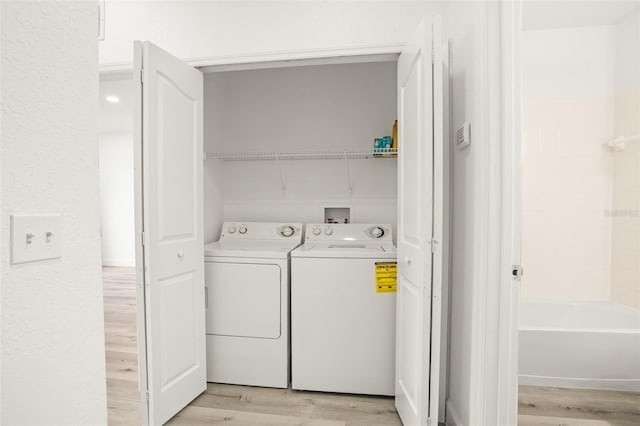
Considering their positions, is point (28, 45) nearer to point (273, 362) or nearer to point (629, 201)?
point (273, 362)

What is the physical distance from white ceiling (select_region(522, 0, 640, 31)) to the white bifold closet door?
1.82m

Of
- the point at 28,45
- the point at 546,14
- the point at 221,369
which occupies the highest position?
the point at 546,14

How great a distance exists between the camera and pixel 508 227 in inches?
53.8

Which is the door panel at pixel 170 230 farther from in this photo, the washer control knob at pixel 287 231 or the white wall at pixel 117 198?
the white wall at pixel 117 198

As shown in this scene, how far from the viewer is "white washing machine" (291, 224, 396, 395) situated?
215 cm

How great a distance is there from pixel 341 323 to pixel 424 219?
3.19ft

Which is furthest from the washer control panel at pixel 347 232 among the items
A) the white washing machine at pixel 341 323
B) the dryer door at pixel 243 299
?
A: the dryer door at pixel 243 299

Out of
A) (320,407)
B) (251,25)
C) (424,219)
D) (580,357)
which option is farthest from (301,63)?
(580,357)

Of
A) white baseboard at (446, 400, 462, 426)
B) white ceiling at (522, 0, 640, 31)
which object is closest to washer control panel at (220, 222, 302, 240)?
white baseboard at (446, 400, 462, 426)

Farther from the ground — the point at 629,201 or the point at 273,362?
the point at 629,201

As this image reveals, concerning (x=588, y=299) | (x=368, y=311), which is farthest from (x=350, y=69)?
(x=588, y=299)

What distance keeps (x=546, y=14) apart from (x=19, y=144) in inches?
137

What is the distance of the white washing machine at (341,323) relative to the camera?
215cm

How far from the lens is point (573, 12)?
8.96 feet
